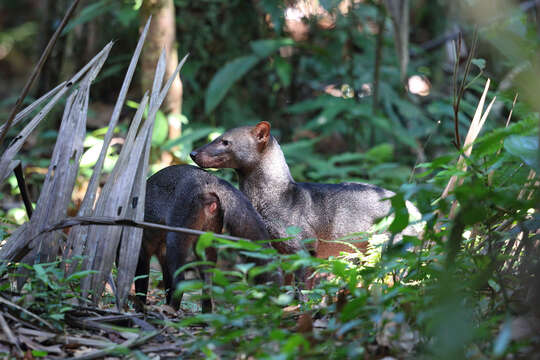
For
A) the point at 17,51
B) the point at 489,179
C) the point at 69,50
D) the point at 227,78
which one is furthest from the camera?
the point at 17,51

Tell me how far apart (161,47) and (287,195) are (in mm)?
2683

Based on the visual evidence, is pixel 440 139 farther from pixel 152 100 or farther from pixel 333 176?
pixel 152 100

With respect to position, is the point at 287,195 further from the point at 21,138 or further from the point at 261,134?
the point at 21,138

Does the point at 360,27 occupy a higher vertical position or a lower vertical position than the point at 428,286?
higher

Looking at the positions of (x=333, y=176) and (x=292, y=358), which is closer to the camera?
(x=292, y=358)

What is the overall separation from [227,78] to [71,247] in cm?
499

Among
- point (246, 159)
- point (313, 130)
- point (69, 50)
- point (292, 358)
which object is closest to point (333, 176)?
point (313, 130)

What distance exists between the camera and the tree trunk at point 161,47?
21.1ft

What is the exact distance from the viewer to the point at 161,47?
6527mm

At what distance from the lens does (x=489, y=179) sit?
112 inches

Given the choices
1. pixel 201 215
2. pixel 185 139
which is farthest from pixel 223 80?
pixel 201 215

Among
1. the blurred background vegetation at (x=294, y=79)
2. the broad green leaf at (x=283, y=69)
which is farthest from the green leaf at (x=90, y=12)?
the broad green leaf at (x=283, y=69)

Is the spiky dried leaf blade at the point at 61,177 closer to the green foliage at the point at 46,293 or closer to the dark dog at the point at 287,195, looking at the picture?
the green foliage at the point at 46,293

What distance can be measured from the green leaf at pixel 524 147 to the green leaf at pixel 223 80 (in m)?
5.24
